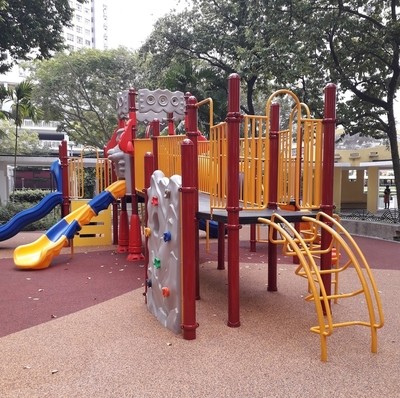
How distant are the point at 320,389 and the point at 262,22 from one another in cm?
1170

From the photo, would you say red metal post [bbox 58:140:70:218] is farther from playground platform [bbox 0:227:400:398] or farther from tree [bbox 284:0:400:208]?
tree [bbox 284:0:400:208]

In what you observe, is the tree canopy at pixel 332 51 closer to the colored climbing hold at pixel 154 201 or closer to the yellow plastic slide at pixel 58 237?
the yellow plastic slide at pixel 58 237

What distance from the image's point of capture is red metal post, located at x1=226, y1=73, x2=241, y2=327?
4.43 metres

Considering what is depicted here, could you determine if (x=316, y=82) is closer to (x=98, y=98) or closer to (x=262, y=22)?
(x=262, y=22)

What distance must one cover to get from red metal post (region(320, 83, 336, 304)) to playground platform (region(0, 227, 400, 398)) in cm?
90

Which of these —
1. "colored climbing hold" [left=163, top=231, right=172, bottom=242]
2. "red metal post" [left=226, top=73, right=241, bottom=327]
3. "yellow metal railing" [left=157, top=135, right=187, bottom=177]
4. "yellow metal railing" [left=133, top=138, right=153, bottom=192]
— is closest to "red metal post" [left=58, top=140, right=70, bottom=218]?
"yellow metal railing" [left=133, top=138, right=153, bottom=192]

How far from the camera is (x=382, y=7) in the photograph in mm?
12453

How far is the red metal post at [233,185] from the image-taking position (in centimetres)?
443

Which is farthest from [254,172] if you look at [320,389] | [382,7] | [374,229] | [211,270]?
[382,7]

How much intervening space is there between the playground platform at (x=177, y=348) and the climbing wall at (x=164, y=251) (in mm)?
185

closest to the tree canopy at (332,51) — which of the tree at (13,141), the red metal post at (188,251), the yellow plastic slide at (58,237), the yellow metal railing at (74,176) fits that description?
the yellow metal railing at (74,176)

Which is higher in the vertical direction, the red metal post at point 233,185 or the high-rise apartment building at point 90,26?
the high-rise apartment building at point 90,26

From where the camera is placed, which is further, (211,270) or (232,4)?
(232,4)

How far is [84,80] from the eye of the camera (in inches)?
1086
